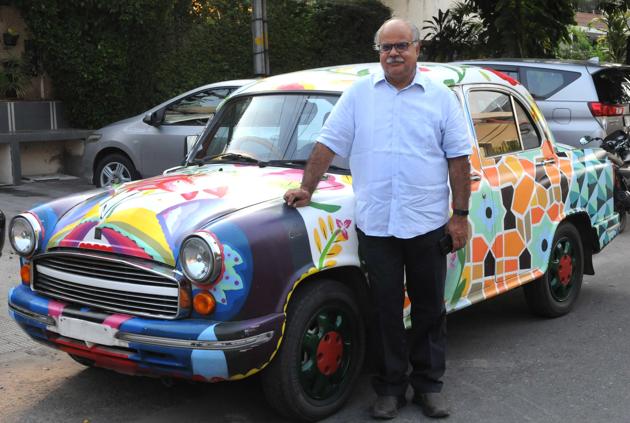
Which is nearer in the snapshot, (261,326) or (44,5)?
(261,326)

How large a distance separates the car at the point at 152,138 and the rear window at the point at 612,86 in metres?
4.30

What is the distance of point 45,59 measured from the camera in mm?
13688

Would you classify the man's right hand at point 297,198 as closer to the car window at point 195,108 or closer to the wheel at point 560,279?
the wheel at point 560,279

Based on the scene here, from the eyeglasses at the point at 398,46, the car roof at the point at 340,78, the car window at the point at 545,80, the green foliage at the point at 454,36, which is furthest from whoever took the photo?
the green foliage at the point at 454,36

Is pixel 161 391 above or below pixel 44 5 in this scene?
below

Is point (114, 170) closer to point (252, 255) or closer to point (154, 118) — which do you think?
point (154, 118)

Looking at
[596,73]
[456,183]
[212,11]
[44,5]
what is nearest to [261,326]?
[456,183]

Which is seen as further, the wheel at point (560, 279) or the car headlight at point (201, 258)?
the wheel at point (560, 279)

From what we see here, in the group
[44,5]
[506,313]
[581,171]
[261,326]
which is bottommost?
[506,313]

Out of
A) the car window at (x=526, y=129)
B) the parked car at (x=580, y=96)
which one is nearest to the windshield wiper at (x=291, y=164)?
the car window at (x=526, y=129)

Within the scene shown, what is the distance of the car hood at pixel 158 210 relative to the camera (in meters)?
3.89

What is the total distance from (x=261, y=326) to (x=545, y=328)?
2781mm

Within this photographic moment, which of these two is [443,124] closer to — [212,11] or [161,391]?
[161,391]

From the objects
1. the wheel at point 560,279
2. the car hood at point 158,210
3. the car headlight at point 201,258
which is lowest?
the wheel at point 560,279
